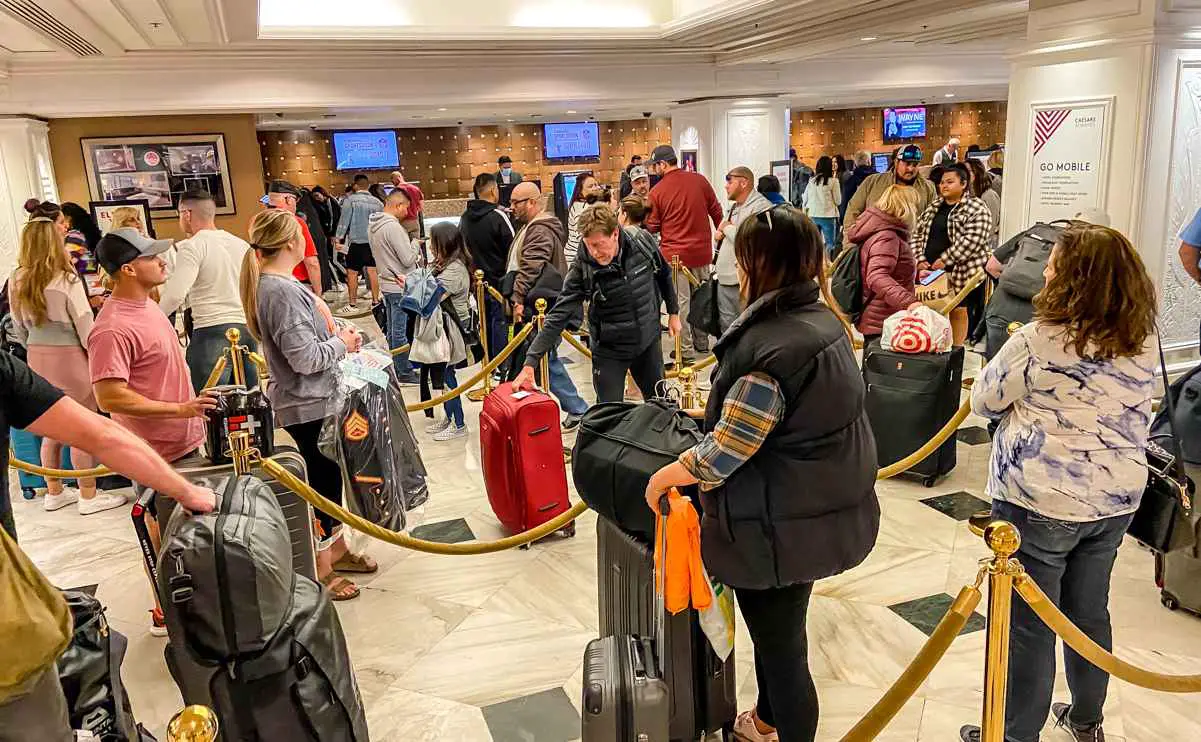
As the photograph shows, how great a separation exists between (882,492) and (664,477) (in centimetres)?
275

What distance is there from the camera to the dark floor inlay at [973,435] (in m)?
5.13

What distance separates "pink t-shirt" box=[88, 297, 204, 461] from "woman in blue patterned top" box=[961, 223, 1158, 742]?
275 centimetres

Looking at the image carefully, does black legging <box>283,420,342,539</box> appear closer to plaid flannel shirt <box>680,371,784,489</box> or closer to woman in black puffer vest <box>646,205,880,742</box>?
woman in black puffer vest <box>646,205,880,742</box>

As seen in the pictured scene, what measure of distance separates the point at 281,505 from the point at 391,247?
3577 millimetres

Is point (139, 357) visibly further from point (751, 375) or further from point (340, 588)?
point (751, 375)

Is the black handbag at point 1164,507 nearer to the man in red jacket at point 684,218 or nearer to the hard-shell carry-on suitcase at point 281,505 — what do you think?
the hard-shell carry-on suitcase at point 281,505

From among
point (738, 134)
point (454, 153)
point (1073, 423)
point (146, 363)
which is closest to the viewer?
point (1073, 423)

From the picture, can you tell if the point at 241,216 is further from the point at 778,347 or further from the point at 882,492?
the point at 778,347

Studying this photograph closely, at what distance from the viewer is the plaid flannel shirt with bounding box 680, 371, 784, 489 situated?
1.89 meters

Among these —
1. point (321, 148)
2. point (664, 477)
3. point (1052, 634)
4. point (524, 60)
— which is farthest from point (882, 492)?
point (321, 148)

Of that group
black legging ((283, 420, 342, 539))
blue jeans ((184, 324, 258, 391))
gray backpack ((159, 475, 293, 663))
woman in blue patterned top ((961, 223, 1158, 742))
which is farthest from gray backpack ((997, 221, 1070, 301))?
blue jeans ((184, 324, 258, 391))

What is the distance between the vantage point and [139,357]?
10.0 feet

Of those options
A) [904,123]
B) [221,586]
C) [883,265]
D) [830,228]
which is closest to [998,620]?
[221,586]

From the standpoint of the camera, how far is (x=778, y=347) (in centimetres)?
188
